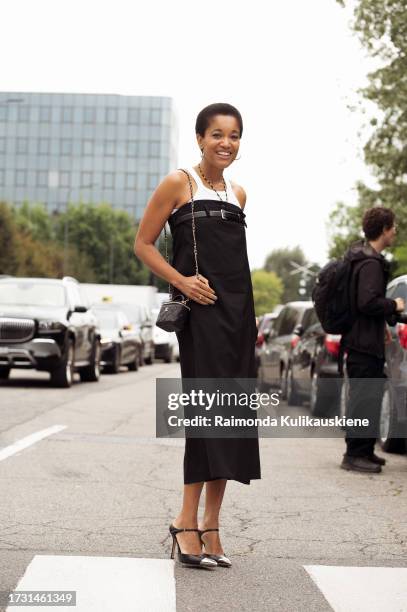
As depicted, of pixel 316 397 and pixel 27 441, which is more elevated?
pixel 316 397

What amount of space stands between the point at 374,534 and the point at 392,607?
183 cm

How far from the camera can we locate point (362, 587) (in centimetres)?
515

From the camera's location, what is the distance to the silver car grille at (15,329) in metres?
19.2

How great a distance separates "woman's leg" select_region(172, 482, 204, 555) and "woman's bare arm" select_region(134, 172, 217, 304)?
2.75 feet

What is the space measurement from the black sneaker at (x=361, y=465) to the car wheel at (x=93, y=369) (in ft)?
41.7

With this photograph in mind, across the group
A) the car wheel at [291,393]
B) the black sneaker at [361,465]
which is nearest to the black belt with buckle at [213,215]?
the black sneaker at [361,465]

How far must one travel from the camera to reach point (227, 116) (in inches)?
225

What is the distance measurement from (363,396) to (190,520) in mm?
4176

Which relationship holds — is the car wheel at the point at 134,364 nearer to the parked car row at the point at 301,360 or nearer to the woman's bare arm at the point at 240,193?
the parked car row at the point at 301,360

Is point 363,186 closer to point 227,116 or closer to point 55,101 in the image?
point 227,116

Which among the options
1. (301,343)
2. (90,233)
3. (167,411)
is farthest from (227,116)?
(90,233)

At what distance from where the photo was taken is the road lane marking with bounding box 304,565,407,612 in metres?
4.80

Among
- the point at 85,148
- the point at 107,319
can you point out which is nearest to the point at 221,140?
the point at 107,319

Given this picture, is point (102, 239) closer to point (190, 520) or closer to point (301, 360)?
point (301, 360)
